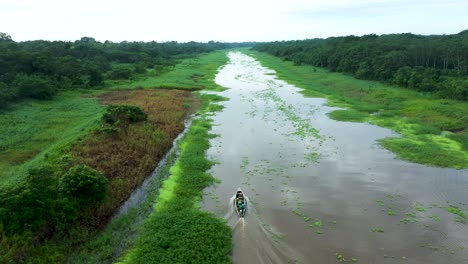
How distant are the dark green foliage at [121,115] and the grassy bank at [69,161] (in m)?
0.86

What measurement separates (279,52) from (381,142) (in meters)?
128

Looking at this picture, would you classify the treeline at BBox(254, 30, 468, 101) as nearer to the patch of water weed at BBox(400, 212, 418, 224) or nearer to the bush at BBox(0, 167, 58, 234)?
the patch of water weed at BBox(400, 212, 418, 224)

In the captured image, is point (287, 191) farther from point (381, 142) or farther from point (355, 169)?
point (381, 142)

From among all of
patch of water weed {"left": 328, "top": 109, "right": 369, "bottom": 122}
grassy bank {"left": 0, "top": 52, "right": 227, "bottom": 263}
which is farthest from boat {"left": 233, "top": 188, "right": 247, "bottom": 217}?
patch of water weed {"left": 328, "top": 109, "right": 369, "bottom": 122}

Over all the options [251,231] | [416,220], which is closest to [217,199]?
[251,231]

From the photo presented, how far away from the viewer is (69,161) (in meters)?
23.5

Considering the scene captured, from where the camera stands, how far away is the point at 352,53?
8056cm

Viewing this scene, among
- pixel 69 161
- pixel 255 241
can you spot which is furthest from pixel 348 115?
pixel 69 161

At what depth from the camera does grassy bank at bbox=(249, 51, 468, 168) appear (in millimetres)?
28984

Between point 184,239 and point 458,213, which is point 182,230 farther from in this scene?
point 458,213

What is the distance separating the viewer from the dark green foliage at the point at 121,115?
35.2m

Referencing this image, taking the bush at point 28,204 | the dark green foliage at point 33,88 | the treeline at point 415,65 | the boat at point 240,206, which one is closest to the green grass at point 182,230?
the boat at point 240,206

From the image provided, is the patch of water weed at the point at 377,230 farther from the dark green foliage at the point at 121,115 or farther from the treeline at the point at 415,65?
the treeline at the point at 415,65

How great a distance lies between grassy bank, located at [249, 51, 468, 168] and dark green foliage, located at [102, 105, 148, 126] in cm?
2318
